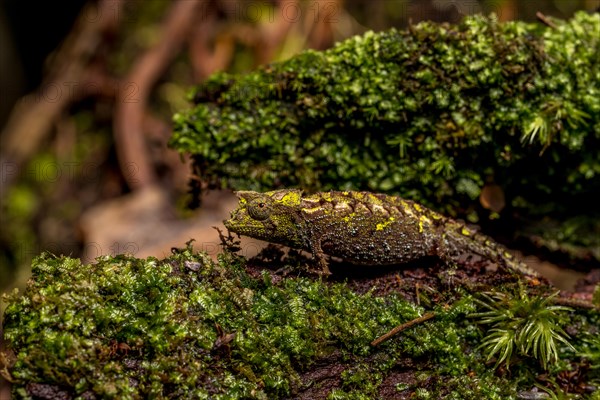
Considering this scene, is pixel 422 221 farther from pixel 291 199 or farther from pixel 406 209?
pixel 291 199

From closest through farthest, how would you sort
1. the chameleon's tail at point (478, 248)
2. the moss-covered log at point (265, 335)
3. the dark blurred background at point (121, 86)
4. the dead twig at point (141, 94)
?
the moss-covered log at point (265, 335), the chameleon's tail at point (478, 248), the dead twig at point (141, 94), the dark blurred background at point (121, 86)

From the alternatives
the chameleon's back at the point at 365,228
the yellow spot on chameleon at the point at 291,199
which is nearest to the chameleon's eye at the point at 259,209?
the yellow spot on chameleon at the point at 291,199

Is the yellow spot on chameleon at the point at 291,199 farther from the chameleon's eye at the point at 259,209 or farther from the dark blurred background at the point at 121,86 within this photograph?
the dark blurred background at the point at 121,86

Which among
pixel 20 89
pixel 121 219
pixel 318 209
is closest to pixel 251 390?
pixel 318 209

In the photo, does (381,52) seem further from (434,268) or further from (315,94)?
(434,268)

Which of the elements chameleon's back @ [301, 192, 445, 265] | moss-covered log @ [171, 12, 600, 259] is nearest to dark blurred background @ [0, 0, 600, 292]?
moss-covered log @ [171, 12, 600, 259]

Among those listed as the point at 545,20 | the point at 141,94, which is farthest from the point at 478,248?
the point at 141,94
